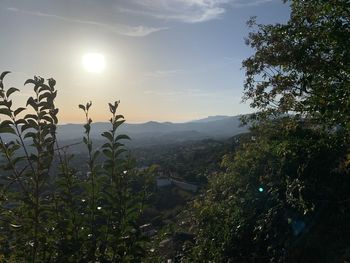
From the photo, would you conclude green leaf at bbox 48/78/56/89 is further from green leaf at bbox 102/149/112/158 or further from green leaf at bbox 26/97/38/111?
green leaf at bbox 102/149/112/158

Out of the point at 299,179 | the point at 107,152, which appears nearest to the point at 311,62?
the point at 299,179

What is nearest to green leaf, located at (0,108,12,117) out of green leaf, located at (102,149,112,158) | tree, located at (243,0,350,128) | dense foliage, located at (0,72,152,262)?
dense foliage, located at (0,72,152,262)

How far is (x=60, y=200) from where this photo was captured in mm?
3467

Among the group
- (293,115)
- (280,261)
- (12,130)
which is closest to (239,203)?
(280,261)

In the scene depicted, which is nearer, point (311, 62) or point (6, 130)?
point (6, 130)

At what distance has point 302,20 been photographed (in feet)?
31.2

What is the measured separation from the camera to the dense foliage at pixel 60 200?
3188 mm

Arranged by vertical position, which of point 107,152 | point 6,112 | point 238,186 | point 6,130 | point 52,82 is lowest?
point 238,186

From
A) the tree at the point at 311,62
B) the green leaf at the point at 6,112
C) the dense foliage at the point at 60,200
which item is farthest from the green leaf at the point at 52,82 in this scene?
the tree at the point at 311,62

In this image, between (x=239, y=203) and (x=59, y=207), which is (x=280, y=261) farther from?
(x=59, y=207)

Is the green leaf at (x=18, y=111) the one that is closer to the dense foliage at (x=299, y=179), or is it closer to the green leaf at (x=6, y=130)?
the green leaf at (x=6, y=130)

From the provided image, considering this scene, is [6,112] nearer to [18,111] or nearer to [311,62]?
[18,111]

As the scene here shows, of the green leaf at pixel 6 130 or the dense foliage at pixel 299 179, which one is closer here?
the green leaf at pixel 6 130

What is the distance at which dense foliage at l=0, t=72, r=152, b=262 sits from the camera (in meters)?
3.19
